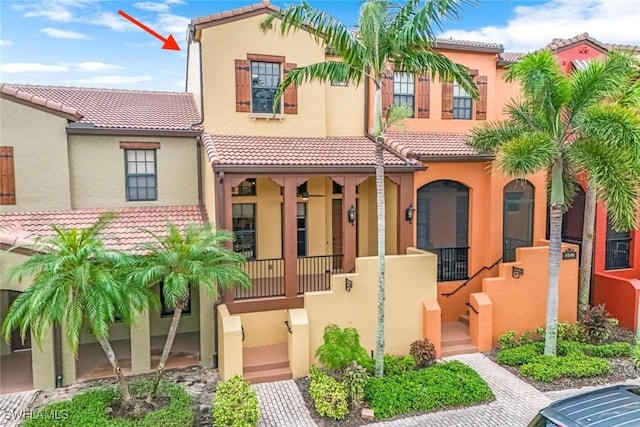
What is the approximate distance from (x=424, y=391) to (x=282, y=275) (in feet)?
19.8

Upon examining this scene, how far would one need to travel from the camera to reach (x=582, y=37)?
15.7 meters

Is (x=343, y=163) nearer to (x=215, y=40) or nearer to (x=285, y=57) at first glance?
(x=285, y=57)

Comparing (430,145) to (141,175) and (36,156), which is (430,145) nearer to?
(141,175)

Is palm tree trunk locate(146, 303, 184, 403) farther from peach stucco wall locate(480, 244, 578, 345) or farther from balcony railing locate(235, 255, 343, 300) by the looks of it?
peach stucco wall locate(480, 244, 578, 345)

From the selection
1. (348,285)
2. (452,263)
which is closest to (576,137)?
(452,263)

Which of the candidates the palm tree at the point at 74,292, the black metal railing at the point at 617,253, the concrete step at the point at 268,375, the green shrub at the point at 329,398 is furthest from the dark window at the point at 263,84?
the black metal railing at the point at 617,253

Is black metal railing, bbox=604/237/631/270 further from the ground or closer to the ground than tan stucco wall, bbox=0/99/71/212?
closer to the ground

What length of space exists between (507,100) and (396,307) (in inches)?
385

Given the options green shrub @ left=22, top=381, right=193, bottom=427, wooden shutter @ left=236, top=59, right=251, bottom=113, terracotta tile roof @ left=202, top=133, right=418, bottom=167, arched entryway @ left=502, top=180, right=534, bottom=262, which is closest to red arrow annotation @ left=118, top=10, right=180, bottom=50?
wooden shutter @ left=236, top=59, right=251, bottom=113

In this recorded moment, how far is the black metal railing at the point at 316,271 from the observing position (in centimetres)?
1292

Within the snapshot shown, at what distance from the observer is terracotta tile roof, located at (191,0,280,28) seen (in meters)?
12.7

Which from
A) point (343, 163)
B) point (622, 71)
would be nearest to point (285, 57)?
point (343, 163)

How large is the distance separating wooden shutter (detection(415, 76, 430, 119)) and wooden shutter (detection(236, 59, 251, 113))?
6.06 m

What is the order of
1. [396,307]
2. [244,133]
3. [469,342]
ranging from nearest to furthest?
[396,307] < [469,342] < [244,133]
